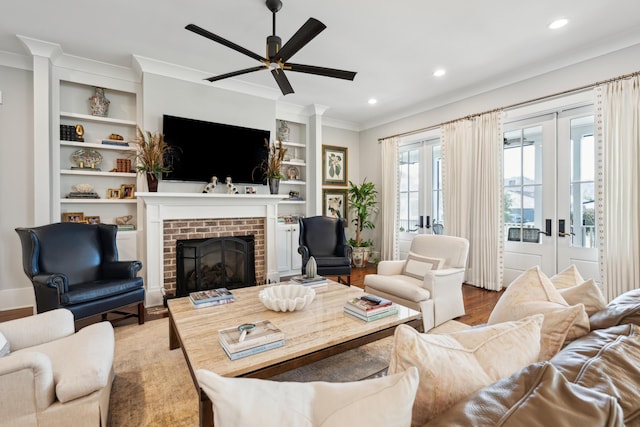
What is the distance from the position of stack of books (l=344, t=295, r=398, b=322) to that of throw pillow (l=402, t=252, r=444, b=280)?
1058 mm

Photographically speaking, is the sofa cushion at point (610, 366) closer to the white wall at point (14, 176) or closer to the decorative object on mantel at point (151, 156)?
the decorative object on mantel at point (151, 156)

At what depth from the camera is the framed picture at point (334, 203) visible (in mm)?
5719

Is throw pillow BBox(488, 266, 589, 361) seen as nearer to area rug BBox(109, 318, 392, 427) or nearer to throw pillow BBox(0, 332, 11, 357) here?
area rug BBox(109, 318, 392, 427)

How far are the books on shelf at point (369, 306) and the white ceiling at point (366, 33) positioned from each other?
2.36 metres

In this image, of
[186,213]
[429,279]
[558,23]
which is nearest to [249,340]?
[429,279]

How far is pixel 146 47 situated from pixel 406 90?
3.33 m

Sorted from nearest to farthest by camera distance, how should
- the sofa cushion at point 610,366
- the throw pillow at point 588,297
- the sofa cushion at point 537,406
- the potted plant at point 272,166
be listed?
the sofa cushion at point 537,406 < the sofa cushion at point 610,366 < the throw pillow at point 588,297 < the potted plant at point 272,166

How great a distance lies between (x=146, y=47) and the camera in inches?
126

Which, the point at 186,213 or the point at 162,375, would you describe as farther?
the point at 186,213

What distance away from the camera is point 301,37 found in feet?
6.82

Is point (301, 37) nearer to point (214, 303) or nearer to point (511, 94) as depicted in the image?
point (214, 303)

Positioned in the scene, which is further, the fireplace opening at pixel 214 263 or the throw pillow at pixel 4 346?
the fireplace opening at pixel 214 263

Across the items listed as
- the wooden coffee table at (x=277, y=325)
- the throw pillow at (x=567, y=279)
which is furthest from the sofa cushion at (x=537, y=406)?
the throw pillow at (x=567, y=279)

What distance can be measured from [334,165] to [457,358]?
5294 mm
